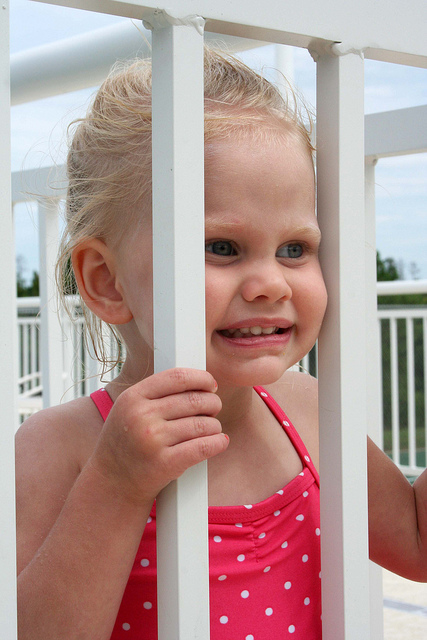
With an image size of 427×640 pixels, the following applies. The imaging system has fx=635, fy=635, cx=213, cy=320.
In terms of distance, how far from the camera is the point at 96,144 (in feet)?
3.13

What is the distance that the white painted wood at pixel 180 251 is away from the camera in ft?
1.90

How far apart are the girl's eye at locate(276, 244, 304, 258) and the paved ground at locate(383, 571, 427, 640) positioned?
5.50 feet

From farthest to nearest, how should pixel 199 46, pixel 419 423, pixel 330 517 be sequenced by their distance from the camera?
pixel 419 423 < pixel 330 517 < pixel 199 46

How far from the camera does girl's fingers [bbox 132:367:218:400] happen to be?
→ 0.61m

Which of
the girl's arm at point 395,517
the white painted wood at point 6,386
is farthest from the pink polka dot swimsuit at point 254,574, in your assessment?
the white painted wood at point 6,386

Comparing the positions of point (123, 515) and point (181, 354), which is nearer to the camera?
point (181, 354)

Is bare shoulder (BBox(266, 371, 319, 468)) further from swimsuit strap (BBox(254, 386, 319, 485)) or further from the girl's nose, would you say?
the girl's nose

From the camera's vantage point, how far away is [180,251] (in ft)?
1.91

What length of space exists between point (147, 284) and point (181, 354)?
21cm

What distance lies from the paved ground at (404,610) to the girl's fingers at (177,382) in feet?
5.77

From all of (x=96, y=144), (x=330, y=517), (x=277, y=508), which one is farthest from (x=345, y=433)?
(x=96, y=144)

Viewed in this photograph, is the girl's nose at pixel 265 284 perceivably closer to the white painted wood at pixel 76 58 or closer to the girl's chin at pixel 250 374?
the girl's chin at pixel 250 374

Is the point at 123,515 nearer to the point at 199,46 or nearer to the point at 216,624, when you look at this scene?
the point at 216,624

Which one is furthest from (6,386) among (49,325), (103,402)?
(49,325)
